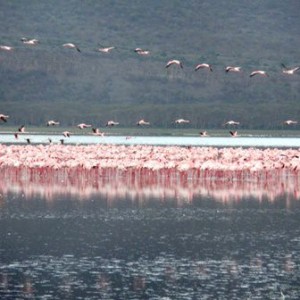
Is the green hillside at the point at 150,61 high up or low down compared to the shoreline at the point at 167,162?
up

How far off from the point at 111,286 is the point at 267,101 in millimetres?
112992

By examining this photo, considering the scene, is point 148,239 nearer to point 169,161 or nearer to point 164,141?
point 169,161

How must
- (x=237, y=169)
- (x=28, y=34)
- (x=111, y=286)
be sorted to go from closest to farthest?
(x=111, y=286) → (x=237, y=169) → (x=28, y=34)

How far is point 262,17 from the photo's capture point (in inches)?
6216

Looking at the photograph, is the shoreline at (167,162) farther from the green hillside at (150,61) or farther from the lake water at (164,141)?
the green hillside at (150,61)

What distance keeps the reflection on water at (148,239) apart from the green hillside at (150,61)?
80962 millimetres

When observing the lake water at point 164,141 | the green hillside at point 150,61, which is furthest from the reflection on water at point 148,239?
the green hillside at point 150,61

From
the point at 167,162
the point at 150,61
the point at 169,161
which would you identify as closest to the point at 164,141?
the point at 169,161

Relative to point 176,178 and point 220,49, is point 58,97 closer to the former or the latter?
point 220,49

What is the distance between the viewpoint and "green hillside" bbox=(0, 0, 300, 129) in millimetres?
132375

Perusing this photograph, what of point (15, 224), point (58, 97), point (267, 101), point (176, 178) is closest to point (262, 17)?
point (267, 101)

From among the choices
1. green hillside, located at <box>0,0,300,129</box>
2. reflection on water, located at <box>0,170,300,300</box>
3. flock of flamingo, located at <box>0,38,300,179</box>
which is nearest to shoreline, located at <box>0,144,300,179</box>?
flock of flamingo, located at <box>0,38,300,179</box>

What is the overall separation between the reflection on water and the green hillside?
80962 mm

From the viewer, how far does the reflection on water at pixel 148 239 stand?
26812 millimetres
